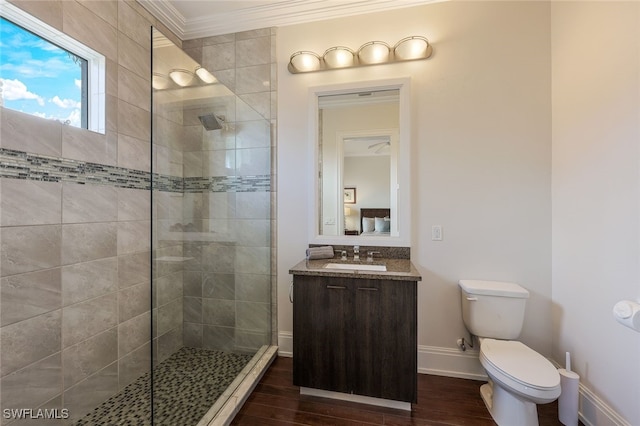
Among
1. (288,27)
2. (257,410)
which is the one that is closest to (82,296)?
(257,410)

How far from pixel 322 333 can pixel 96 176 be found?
180 cm

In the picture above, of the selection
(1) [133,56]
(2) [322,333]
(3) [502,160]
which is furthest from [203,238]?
(3) [502,160]

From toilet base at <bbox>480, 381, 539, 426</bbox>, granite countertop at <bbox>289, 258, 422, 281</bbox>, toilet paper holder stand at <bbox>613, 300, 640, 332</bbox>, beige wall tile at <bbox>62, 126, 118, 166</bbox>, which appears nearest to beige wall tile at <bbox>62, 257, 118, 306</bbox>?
beige wall tile at <bbox>62, 126, 118, 166</bbox>

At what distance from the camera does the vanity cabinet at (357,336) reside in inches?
64.9

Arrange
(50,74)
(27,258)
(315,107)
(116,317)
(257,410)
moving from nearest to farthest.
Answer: (27,258) → (50,74) → (257,410) → (116,317) → (315,107)

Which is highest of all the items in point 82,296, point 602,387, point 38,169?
point 38,169

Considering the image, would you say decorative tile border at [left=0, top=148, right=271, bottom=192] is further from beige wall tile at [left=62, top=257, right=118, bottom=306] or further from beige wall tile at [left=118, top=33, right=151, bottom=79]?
beige wall tile at [left=118, top=33, right=151, bottom=79]

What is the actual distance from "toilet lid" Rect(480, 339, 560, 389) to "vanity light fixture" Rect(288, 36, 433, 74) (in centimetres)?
217

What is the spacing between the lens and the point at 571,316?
1.77 m

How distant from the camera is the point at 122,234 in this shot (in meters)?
1.88

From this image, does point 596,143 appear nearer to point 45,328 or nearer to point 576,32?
point 576,32

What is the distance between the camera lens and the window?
140cm

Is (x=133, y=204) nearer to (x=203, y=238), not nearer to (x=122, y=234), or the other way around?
(x=122, y=234)

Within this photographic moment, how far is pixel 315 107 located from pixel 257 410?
2.30 metres
